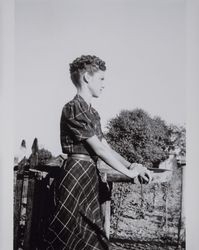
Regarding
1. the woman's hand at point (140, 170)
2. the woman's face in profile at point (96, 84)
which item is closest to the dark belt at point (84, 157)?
the woman's hand at point (140, 170)

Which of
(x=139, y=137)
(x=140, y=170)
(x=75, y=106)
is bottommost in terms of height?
(x=140, y=170)

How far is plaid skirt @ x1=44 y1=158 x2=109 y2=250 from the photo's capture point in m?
1.66

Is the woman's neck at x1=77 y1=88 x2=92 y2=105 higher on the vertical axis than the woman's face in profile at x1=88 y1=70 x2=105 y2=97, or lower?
lower

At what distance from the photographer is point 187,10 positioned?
1.71 meters

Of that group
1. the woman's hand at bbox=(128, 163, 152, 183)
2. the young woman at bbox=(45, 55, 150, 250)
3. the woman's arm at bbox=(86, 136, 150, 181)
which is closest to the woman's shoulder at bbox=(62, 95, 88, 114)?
the young woman at bbox=(45, 55, 150, 250)

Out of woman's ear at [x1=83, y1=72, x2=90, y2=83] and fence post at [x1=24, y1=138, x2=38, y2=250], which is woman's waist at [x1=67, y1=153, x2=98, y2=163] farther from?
woman's ear at [x1=83, y1=72, x2=90, y2=83]

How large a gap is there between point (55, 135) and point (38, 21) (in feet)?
1.71

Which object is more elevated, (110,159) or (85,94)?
(85,94)

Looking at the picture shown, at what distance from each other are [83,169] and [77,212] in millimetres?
184

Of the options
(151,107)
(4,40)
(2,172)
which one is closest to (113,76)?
(151,107)

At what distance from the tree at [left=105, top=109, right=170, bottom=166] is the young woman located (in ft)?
0.12

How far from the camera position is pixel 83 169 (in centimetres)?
168

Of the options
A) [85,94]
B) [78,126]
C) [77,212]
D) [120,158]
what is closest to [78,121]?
[78,126]

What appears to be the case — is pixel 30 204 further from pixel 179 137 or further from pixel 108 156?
pixel 179 137
